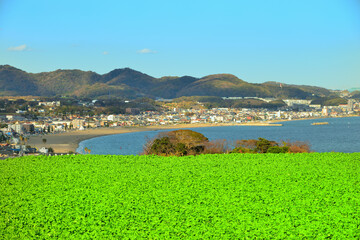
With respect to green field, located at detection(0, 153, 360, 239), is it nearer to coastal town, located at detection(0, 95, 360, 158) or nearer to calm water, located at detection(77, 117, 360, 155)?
calm water, located at detection(77, 117, 360, 155)

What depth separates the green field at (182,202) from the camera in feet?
32.2

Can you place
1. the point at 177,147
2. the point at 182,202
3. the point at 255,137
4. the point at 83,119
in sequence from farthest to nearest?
the point at 83,119 < the point at 255,137 < the point at 177,147 < the point at 182,202

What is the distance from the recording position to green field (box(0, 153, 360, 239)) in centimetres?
980

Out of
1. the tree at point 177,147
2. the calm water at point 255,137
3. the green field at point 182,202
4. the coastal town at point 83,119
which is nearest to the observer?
the green field at point 182,202

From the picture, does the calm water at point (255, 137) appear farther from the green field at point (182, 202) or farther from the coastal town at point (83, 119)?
the green field at point (182, 202)

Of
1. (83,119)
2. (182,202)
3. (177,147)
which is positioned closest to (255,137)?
(177,147)

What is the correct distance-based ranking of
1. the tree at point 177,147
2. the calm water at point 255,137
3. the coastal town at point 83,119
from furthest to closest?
the coastal town at point 83,119 → the calm water at point 255,137 → the tree at point 177,147

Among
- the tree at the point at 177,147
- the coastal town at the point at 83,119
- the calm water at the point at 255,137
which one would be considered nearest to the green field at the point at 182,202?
the tree at the point at 177,147

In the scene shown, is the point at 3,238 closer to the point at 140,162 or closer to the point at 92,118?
the point at 140,162

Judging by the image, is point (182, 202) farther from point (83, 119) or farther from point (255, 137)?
point (83, 119)

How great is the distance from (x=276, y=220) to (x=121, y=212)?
11.7ft

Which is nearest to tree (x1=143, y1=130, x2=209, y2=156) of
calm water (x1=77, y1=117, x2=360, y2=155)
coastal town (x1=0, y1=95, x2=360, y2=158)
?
calm water (x1=77, y1=117, x2=360, y2=155)

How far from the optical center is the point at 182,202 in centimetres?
1145

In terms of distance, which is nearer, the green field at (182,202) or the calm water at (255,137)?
the green field at (182,202)
